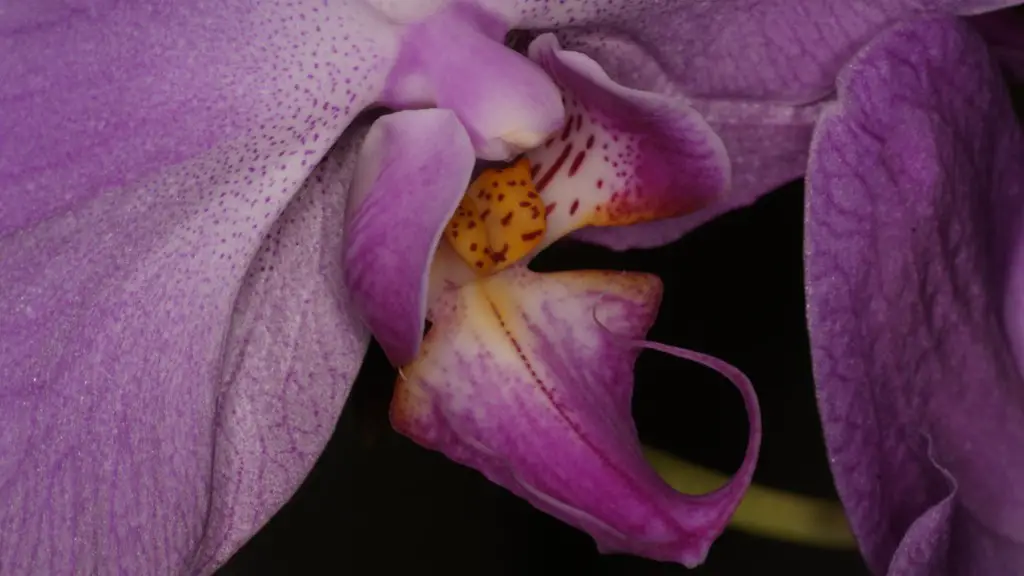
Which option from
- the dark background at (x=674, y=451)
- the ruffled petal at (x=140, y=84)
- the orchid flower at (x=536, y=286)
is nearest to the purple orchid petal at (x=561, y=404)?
the orchid flower at (x=536, y=286)

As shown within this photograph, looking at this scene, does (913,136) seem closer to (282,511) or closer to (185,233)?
(185,233)

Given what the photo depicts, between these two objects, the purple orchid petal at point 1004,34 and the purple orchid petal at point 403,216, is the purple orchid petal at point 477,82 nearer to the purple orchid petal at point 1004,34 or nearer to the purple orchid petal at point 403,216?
the purple orchid petal at point 403,216

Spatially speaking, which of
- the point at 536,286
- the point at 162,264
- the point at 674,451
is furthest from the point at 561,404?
the point at 674,451

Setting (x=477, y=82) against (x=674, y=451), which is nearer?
(x=477, y=82)

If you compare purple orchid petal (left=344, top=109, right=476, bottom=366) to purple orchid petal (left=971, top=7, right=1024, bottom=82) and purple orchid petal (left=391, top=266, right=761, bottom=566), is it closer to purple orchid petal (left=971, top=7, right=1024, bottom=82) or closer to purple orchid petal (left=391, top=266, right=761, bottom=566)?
purple orchid petal (left=391, top=266, right=761, bottom=566)

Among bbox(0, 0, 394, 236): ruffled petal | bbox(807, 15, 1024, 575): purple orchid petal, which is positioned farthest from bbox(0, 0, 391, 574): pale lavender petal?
bbox(807, 15, 1024, 575): purple orchid petal

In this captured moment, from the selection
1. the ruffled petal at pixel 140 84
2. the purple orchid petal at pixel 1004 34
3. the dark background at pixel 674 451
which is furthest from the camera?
the dark background at pixel 674 451

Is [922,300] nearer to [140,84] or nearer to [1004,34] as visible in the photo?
[1004,34]

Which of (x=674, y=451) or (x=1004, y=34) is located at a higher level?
(x=1004, y=34)
